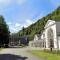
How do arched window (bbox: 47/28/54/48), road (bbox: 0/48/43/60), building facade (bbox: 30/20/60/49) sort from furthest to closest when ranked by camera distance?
1. arched window (bbox: 47/28/54/48)
2. building facade (bbox: 30/20/60/49)
3. road (bbox: 0/48/43/60)

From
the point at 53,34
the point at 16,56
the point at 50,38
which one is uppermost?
the point at 53,34

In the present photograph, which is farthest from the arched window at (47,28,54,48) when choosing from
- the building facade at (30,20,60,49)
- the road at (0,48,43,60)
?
the road at (0,48,43,60)

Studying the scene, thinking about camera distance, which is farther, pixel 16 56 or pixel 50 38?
pixel 50 38

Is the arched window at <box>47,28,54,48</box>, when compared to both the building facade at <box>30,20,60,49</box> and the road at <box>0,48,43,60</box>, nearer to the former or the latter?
the building facade at <box>30,20,60,49</box>

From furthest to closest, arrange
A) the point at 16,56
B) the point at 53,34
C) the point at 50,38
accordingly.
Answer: the point at 50,38
the point at 53,34
the point at 16,56

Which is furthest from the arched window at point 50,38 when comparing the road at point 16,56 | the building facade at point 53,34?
the road at point 16,56

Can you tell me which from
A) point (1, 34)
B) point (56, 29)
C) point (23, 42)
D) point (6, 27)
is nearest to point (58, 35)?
point (56, 29)

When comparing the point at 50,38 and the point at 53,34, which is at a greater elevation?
the point at 53,34

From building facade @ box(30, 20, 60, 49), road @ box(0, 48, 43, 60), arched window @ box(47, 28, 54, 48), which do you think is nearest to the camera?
road @ box(0, 48, 43, 60)

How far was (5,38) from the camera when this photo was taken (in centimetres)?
11019

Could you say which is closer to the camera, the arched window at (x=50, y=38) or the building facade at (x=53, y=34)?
the building facade at (x=53, y=34)

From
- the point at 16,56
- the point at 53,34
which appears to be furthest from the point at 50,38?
the point at 16,56

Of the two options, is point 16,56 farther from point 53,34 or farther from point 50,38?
point 50,38

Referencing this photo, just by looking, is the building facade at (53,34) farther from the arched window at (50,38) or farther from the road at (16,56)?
the road at (16,56)
